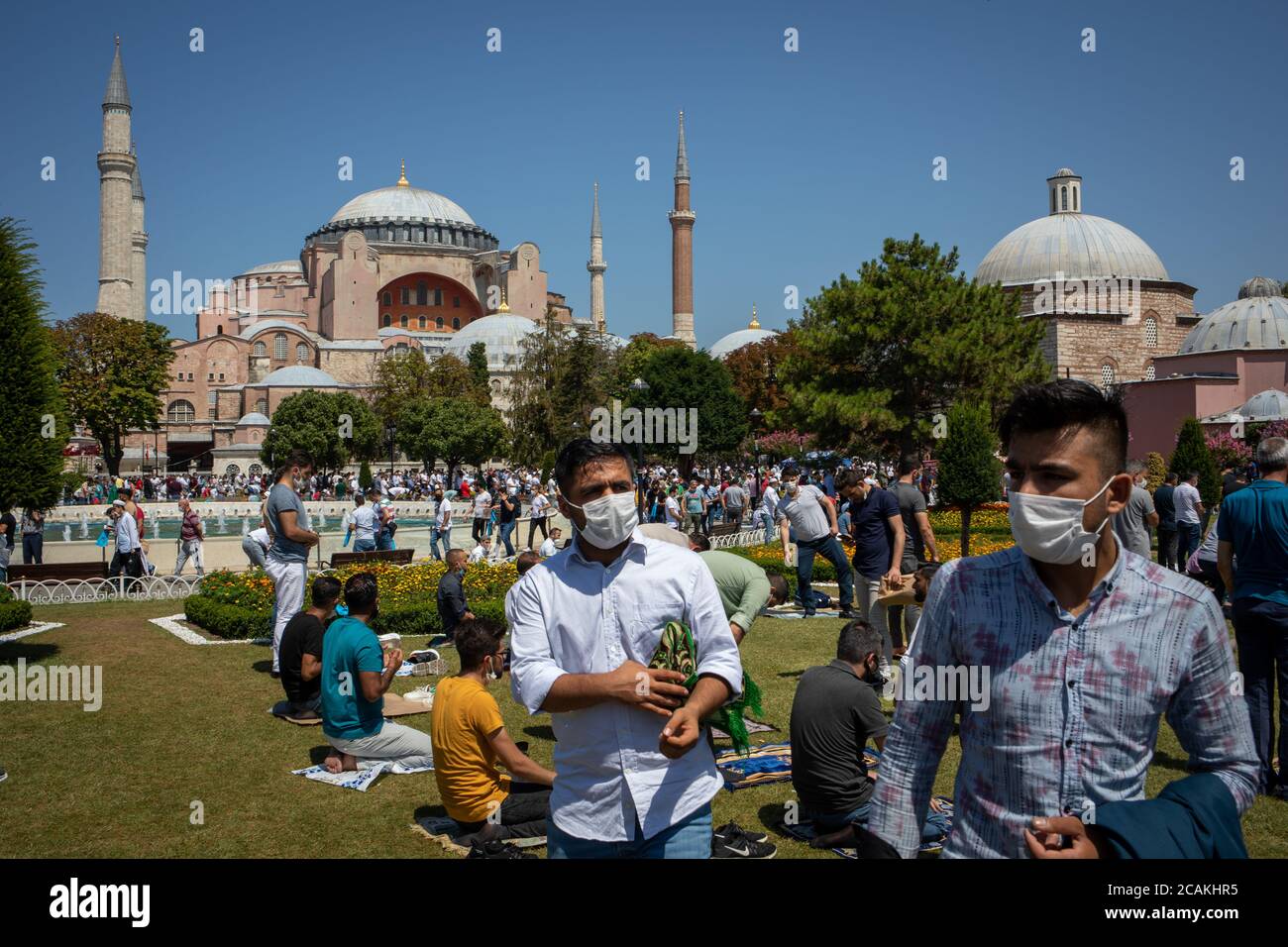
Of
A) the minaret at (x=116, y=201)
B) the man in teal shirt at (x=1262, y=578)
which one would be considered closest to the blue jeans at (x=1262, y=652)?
the man in teal shirt at (x=1262, y=578)

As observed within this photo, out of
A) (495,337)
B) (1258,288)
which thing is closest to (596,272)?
(495,337)

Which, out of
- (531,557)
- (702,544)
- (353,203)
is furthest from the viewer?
(353,203)

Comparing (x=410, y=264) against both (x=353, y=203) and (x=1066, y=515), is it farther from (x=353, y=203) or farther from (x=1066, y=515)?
(x=1066, y=515)

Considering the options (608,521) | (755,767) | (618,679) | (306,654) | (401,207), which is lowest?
(755,767)

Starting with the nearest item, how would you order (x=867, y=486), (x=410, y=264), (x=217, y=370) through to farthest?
(x=867, y=486) < (x=217, y=370) < (x=410, y=264)

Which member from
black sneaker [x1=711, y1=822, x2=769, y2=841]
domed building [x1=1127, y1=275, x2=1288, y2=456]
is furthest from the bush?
domed building [x1=1127, y1=275, x2=1288, y2=456]

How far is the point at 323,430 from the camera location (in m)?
47.5

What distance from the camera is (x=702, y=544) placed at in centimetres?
723

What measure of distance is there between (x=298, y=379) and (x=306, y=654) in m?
60.8

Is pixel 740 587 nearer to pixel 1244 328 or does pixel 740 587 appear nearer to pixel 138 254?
pixel 1244 328

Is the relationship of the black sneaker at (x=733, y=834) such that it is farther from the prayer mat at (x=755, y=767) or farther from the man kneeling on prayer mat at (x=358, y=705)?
the man kneeling on prayer mat at (x=358, y=705)
